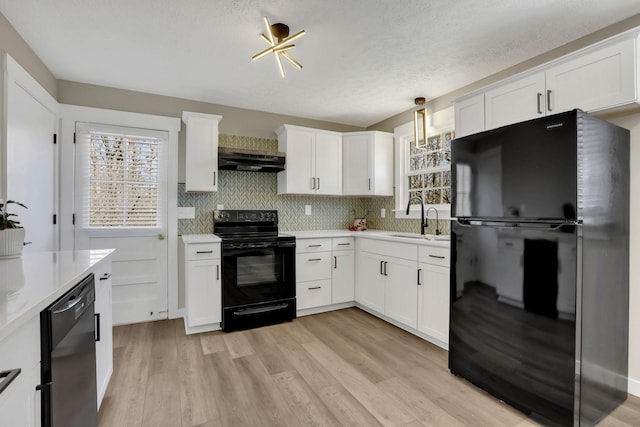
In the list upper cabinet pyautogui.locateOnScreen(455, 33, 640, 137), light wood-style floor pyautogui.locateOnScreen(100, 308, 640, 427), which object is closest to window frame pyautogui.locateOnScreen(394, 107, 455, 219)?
upper cabinet pyautogui.locateOnScreen(455, 33, 640, 137)

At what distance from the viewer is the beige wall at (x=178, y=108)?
3062mm

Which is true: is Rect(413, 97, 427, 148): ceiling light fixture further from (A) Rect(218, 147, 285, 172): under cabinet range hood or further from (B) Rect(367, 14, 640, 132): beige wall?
(A) Rect(218, 147, 285, 172): under cabinet range hood

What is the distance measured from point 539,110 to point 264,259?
2.62 m

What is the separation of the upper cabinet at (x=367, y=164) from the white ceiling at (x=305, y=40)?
0.75 m

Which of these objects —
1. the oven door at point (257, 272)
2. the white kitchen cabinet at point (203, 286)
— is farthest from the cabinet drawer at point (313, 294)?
the white kitchen cabinet at point (203, 286)

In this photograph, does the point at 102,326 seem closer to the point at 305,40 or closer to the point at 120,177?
the point at 120,177

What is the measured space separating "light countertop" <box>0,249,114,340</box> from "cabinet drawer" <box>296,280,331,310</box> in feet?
6.56

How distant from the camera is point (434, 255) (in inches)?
108

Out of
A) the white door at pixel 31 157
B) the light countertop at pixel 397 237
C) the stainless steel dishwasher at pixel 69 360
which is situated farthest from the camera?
the light countertop at pixel 397 237

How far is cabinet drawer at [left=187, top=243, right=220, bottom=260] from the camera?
9.89 feet

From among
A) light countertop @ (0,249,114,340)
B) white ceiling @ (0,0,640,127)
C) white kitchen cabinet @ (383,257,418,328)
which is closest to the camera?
light countertop @ (0,249,114,340)

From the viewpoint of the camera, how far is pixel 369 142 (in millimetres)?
3990

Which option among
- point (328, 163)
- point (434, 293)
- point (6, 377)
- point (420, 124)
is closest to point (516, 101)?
point (420, 124)

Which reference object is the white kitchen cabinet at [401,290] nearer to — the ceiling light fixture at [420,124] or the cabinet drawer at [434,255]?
the cabinet drawer at [434,255]
